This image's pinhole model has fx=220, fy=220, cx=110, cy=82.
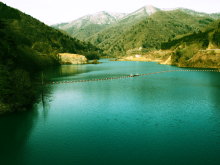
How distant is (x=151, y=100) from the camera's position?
71375 mm

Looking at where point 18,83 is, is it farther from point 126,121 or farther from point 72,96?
point 126,121

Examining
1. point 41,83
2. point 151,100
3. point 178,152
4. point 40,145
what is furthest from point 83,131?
point 41,83

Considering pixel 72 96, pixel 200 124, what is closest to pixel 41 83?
pixel 72 96

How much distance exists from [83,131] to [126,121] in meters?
10.6

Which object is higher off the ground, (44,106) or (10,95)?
(10,95)

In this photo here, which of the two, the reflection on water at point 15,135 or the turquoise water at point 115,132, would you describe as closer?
the turquoise water at point 115,132

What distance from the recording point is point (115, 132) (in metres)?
43.4

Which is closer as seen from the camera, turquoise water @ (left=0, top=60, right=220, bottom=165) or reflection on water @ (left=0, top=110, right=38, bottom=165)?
turquoise water @ (left=0, top=60, right=220, bottom=165)

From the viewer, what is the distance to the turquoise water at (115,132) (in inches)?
1326

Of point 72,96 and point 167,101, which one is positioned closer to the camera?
point 167,101

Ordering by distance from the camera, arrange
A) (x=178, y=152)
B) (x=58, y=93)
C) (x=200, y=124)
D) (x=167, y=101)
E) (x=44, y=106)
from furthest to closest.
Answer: (x=58, y=93)
(x=167, y=101)
(x=44, y=106)
(x=200, y=124)
(x=178, y=152)

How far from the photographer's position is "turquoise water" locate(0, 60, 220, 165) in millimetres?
33688

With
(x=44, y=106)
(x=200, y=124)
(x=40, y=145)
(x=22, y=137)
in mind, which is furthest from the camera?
(x=44, y=106)

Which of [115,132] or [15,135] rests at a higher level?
[115,132]
